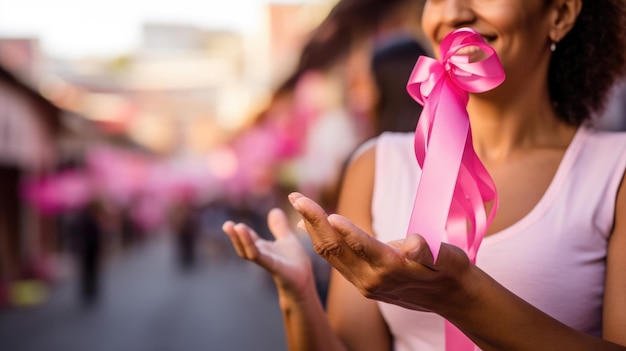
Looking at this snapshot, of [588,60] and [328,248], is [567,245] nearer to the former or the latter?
[588,60]

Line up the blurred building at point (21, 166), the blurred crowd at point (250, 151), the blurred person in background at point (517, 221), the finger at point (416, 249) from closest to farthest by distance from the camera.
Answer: the finger at point (416, 249) → the blurred person in background at point (517, 221) → the blurred crowd at point (250, 151) → the blurred building at point (21, 166)

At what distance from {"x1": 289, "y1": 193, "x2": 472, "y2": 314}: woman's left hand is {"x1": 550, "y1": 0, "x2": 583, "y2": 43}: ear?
642 millimetres

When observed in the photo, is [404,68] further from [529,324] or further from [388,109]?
[529,324]

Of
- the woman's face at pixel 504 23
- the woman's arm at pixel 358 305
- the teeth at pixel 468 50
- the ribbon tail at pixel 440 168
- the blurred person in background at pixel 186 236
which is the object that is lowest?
the blurred person in background at pixel 186 236

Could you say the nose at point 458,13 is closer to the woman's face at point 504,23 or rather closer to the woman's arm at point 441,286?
the woman's face at point 504,23

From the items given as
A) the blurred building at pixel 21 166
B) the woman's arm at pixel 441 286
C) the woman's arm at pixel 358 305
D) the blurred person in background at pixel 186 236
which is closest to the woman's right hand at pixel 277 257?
the woman's arm at pixel 358 305

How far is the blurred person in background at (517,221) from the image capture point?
1.17 metres

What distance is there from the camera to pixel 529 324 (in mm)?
1185

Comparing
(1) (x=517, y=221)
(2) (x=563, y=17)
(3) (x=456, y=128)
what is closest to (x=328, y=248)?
(3) (x=456, y=128)

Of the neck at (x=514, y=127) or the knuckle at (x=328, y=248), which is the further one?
the neck at (x=514, y=127)

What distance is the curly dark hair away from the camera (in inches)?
64.4

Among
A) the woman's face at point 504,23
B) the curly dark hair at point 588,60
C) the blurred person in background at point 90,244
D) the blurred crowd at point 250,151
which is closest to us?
the woman's face at point 504,23

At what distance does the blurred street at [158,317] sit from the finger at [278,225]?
636 cm

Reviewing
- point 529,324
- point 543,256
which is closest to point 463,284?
point 529,324
